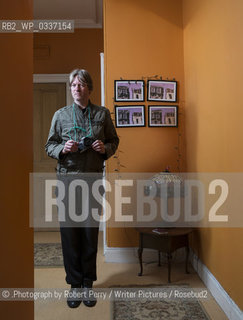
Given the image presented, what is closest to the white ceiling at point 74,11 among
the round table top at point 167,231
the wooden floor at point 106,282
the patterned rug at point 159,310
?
the round table top at point 167,231

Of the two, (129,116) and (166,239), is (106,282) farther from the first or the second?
(129,116)

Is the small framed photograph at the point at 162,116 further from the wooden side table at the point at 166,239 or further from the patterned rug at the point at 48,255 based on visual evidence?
the patterned rug at the point at 48,255

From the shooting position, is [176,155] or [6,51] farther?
[176,155]

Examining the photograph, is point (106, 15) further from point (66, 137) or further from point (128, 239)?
point (128, 239)

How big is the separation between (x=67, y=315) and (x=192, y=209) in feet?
4.56

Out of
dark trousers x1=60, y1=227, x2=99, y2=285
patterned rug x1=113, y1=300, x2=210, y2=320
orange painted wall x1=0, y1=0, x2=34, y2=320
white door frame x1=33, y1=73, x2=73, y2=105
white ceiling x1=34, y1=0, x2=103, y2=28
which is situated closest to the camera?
orange painted wall x1=0, y1=0, x2=34, y2=320

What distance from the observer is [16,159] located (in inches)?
42.1

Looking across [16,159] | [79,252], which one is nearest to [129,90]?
[79,252]

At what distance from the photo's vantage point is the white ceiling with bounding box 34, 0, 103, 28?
3732 millimetres

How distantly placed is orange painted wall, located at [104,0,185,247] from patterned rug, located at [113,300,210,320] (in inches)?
34.2

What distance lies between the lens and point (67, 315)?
184cm

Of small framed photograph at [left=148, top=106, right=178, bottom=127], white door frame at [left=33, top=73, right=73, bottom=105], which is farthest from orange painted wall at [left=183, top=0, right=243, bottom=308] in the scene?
white door frame at [left=33, top=73, right=73, bottom=105]

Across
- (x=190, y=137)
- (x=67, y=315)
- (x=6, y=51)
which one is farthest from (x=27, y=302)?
(x=190, y=137)

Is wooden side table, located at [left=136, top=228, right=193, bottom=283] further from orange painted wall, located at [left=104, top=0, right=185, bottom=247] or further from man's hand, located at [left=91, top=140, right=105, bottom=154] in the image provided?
man's hand, located at [left=91, top=140, right=105, bottom=154]
